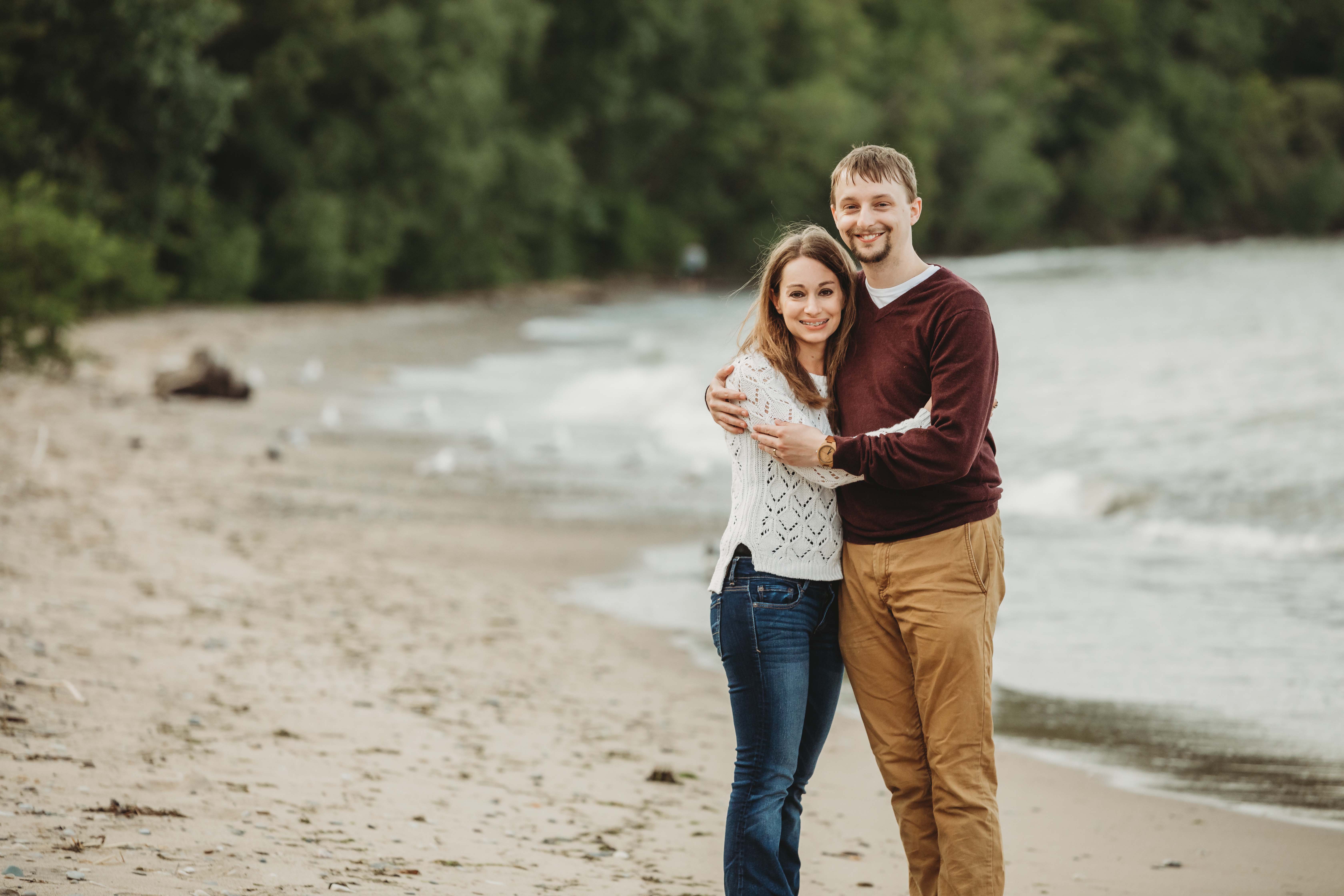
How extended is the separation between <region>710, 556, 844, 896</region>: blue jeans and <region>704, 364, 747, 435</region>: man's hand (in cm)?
33

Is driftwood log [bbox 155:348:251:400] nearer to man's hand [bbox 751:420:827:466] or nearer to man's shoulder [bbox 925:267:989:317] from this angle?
man's hand [bbox 751:420:827:466]

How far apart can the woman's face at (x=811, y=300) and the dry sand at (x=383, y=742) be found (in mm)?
1791

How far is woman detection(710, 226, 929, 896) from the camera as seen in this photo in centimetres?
328

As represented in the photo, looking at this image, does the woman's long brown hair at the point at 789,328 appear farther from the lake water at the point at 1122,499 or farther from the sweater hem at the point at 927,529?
the lake water at the point at 1122,499

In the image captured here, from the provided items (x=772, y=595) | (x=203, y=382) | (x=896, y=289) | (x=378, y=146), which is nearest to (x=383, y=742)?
(x=772, y=595)

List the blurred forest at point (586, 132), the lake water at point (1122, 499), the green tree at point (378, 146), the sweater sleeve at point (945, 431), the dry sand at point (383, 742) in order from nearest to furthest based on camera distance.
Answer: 1. the sweater sleeve at point (945, 431)
2. the dry sand at point (383, 742)
3. the lake water at point (1122, 499)
4. the blurred forest at point (586, 132)
5. the green tree at point (378, 146)

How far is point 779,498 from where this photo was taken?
10.9 ft

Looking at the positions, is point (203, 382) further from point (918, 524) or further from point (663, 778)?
point (918, 524)

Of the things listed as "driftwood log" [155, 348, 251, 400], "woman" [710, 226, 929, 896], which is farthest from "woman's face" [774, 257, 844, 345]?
"driftwood log" [155, 348, 251, 400]

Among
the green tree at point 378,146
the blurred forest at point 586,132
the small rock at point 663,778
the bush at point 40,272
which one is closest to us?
the small rock at point 663,778

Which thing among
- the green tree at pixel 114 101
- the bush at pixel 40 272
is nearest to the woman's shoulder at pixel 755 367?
the bush at pixel 40 272

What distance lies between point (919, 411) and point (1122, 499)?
919 centimetres

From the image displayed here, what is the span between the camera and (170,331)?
82.8ft

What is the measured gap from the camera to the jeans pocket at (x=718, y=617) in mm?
3324
